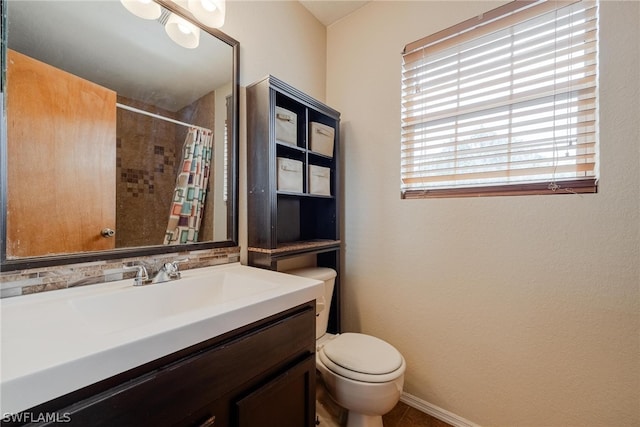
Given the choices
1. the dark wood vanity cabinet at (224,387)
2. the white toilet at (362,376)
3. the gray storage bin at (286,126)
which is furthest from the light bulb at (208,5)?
the white toilet at (362,376)

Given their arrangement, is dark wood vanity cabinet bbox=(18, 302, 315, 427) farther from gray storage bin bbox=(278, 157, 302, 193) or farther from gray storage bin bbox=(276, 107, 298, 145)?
gray storage bin bbox=(276, 107, 298, 145)

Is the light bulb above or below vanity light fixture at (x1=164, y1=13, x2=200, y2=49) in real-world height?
above

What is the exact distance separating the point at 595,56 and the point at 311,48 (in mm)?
1450

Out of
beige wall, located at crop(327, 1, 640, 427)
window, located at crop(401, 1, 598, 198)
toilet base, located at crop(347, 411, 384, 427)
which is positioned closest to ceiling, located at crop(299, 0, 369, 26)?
beige wall, located at crop(327, 1, 640, 427)

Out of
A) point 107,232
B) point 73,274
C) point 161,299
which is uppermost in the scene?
point 107,232

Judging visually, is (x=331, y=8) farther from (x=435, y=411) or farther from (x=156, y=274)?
(x=435, y=411)

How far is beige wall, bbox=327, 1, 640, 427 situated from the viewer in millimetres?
1010

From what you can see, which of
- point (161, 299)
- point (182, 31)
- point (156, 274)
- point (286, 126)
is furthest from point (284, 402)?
point (182, 31)

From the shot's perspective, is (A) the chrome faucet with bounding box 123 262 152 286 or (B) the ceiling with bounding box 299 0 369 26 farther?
(B) the ceiling with bounding box 299 0 369 26

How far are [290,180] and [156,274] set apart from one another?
2.37 feet

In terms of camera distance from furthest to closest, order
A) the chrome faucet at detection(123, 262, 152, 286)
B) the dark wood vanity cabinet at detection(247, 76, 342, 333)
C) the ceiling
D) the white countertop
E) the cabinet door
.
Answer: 1. the ceiling
2. the dark wood vanity cabinet at detection(247, 76, 342, 333)
3. the chrome faucet at detection(123, 262, 152, 286)
4. the cabinet door
5. the white countertop

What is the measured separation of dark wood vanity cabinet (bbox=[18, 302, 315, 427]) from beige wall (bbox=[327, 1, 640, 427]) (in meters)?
0.80

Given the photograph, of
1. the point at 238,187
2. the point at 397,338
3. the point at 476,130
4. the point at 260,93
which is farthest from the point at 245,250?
the point at 476,130

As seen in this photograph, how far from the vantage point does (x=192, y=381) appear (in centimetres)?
60
